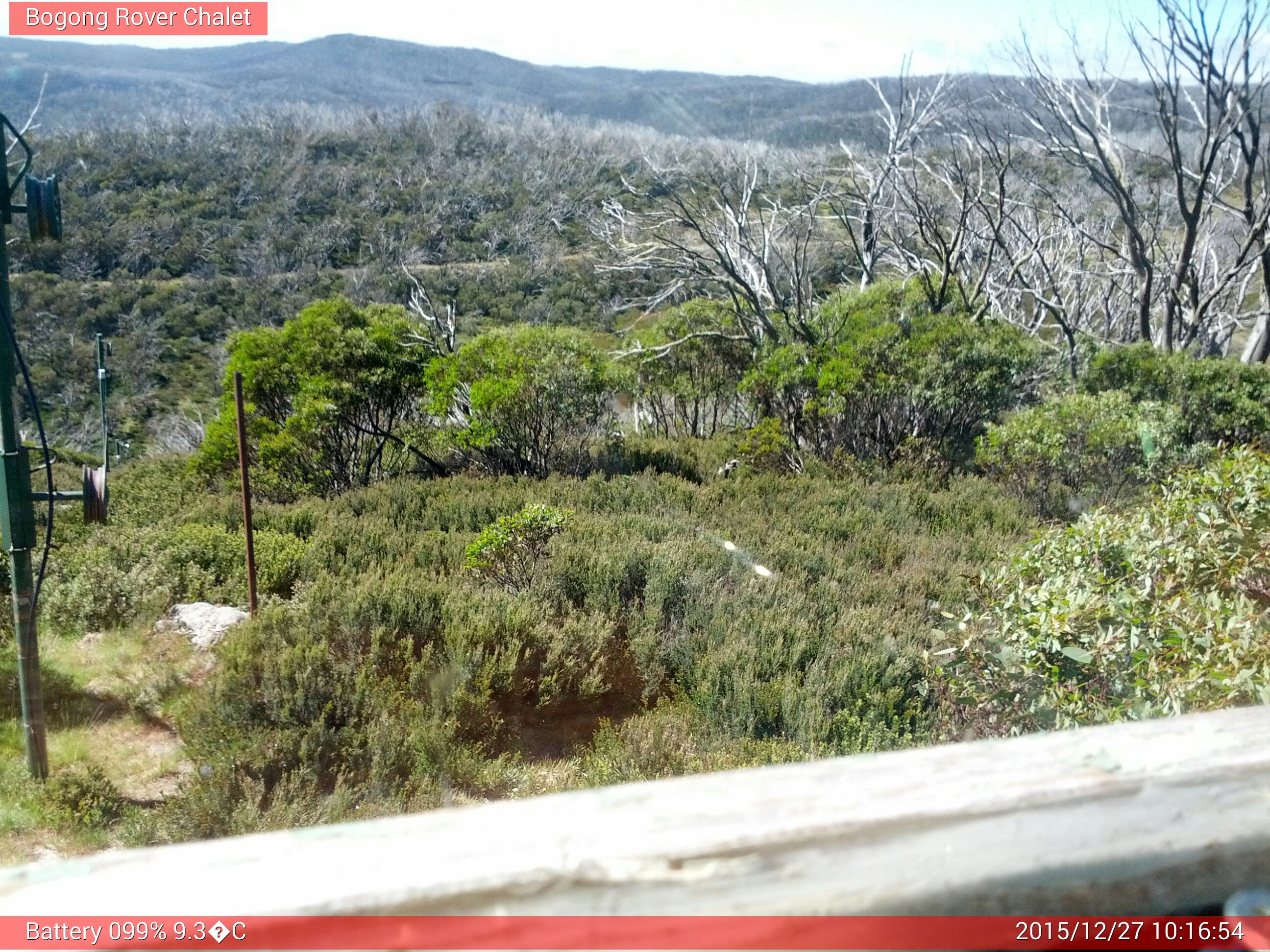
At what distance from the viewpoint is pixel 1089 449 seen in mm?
8609

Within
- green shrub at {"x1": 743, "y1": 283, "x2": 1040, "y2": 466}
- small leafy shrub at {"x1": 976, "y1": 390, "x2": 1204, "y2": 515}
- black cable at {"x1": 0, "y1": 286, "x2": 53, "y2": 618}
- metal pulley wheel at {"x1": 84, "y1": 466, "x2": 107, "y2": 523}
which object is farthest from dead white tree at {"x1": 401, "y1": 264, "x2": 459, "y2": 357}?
black cable at {"x1": 0, "y1": 286, "x2": 53, "y2": 618}

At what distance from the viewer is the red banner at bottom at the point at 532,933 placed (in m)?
0.75

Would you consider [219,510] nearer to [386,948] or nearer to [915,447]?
[915,447]

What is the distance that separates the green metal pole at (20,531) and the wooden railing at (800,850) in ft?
11.3

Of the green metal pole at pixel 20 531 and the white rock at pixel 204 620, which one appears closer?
the green metal pole at pixel 20 531

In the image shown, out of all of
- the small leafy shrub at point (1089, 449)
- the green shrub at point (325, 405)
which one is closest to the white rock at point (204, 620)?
the green shrub at point (325, 405)

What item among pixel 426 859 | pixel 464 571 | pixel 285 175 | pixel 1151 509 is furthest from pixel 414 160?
pixel 426 859

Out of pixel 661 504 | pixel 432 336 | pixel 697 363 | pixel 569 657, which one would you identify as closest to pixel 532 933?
pixel 569 657

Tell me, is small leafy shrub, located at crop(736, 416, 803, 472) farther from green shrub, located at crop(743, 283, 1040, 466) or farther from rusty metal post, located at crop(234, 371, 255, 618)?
rusty metal post, located at crop(234, 371, 255, 618)

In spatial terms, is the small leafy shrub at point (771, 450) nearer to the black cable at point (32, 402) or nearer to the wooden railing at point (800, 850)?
the black cable at point (32, 402)

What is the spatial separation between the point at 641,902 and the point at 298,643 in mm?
4086

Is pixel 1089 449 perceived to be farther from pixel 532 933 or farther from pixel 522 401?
pixel 532 933

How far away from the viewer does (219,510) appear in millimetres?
8008

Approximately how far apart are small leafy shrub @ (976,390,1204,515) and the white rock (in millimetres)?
6704
